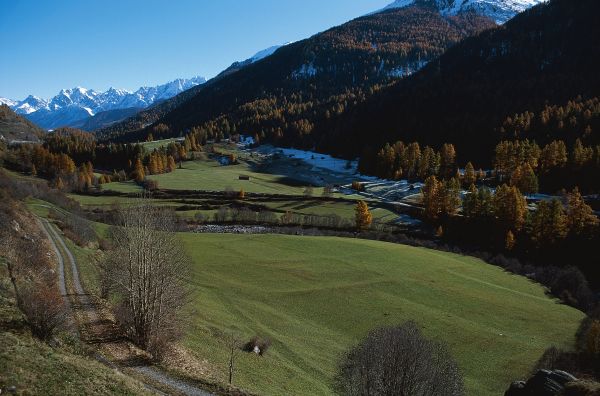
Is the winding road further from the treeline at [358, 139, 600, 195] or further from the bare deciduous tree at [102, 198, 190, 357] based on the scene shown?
the treeline at [358, 139, 600, 195]

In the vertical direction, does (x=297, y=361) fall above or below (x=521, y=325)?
above

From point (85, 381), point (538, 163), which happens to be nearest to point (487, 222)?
point (538, 163)

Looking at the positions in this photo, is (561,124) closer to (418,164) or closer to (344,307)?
(418,164)

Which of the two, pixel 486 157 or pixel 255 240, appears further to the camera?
pixel 486 157

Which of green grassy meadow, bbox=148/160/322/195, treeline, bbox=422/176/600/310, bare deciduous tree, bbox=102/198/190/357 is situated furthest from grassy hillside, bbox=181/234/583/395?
green grassy meadow, bbox=148/160/322/195

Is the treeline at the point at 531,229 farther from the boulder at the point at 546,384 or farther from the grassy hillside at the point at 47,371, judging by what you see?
the grassy hillside at the point at 47,371

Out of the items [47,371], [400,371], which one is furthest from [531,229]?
[47,371]

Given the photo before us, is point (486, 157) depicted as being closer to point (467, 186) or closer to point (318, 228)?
point (467, 186)

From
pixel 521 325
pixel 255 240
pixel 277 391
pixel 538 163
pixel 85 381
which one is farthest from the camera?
pixel 538 163
